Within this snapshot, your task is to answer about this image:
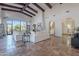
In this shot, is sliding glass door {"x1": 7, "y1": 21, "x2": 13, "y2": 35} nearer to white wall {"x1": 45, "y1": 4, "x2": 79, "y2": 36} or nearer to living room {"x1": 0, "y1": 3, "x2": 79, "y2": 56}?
living room {"x1": 0, "y1": 3, "x2": 79, "y2": 56}

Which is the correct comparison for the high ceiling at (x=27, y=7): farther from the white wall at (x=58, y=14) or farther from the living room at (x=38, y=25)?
the white wall at (x=58, y=14)

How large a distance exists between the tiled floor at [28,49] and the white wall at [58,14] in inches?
16.7

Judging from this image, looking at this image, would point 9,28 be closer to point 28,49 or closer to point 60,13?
point 28,49

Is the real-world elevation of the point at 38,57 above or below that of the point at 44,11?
below

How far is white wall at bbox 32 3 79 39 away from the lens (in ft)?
12.7

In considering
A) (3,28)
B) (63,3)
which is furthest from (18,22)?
(63,3)

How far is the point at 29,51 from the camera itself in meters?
4.12

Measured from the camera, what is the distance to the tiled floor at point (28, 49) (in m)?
3.92

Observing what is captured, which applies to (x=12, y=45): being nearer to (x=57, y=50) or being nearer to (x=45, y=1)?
(x=57, y=50)

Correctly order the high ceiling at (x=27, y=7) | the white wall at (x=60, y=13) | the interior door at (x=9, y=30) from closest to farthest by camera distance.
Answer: the high ceiling at (x=27, y=7) < the white wall at (x=60, y=13) < the interior door at (x=9, y=30)

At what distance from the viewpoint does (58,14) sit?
417 centimetres

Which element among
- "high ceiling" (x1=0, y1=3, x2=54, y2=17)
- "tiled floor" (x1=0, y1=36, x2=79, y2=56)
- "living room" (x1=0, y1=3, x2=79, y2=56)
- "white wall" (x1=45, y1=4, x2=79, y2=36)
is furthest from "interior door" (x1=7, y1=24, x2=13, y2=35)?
"white wall" (x1=45, y1=4, x2=79, y2=36)

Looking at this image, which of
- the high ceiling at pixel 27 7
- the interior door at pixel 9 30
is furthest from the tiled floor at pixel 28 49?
the high ceiling at pixel 27 7

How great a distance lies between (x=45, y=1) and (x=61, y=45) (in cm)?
141
